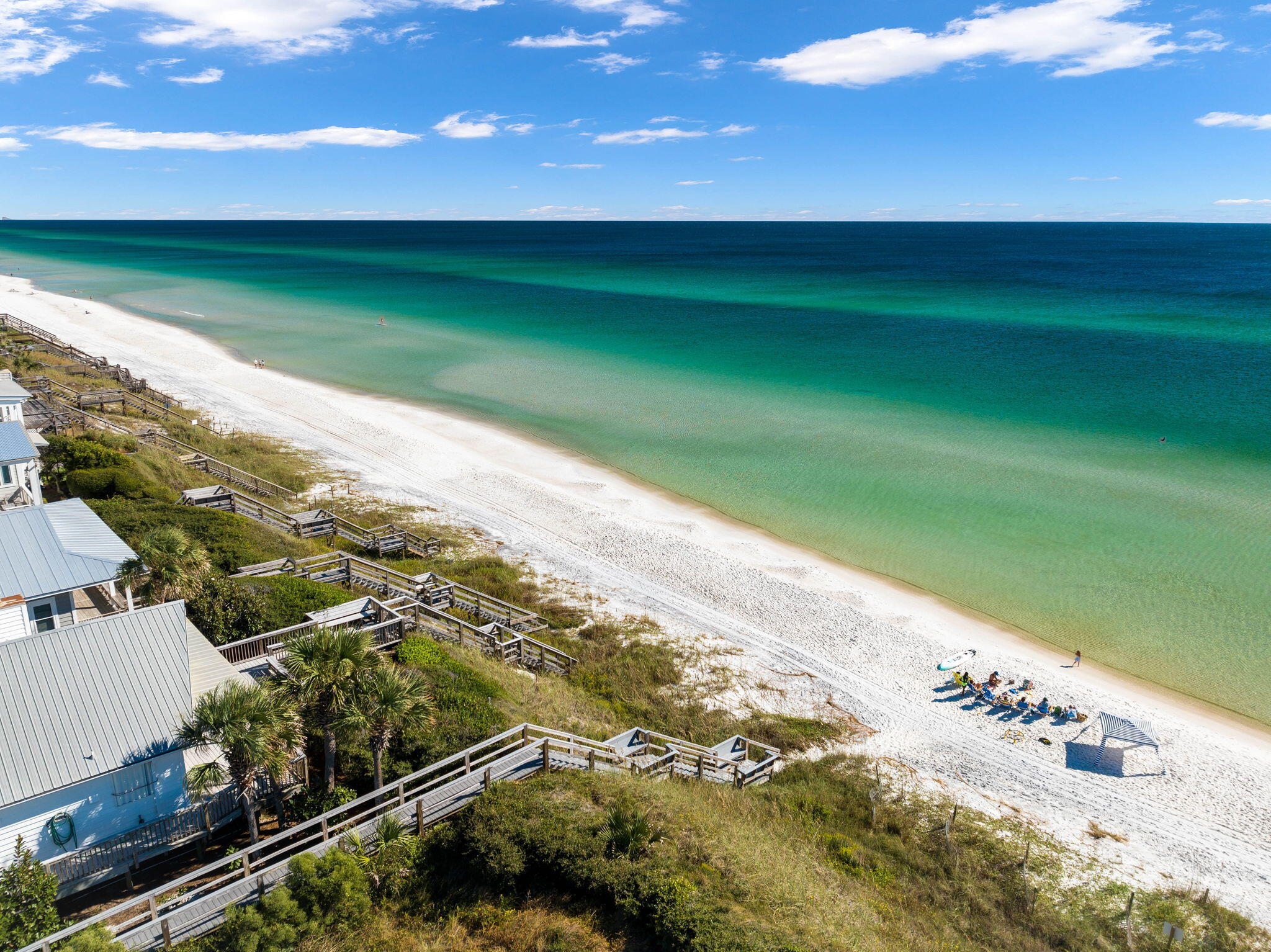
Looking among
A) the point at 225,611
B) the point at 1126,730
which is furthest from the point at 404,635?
the point at 1126,730

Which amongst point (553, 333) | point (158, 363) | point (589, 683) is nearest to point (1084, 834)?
point (589, 683)

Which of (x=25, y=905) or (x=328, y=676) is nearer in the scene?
(x=25, y=905)

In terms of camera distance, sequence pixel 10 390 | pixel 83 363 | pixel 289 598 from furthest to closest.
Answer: pixel 83 363, pixel 10 390, pixel 289 598

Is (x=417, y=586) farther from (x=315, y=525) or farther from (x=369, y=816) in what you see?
(x=369, y=816)

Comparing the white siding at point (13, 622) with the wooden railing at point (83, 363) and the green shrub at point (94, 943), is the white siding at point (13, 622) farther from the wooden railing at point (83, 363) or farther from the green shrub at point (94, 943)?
the wooden railing at point (83, 363)

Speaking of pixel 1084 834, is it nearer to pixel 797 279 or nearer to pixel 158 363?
pixel 158 363

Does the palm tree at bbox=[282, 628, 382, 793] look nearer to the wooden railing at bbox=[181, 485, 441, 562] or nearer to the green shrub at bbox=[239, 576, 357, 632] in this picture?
the green shrub at bbox=[239, 576, 357, 632]

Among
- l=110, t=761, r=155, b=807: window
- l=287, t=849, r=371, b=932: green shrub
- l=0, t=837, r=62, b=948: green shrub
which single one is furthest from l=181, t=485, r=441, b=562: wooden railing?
l=287, t=849, r=371, b=932: green shrub
